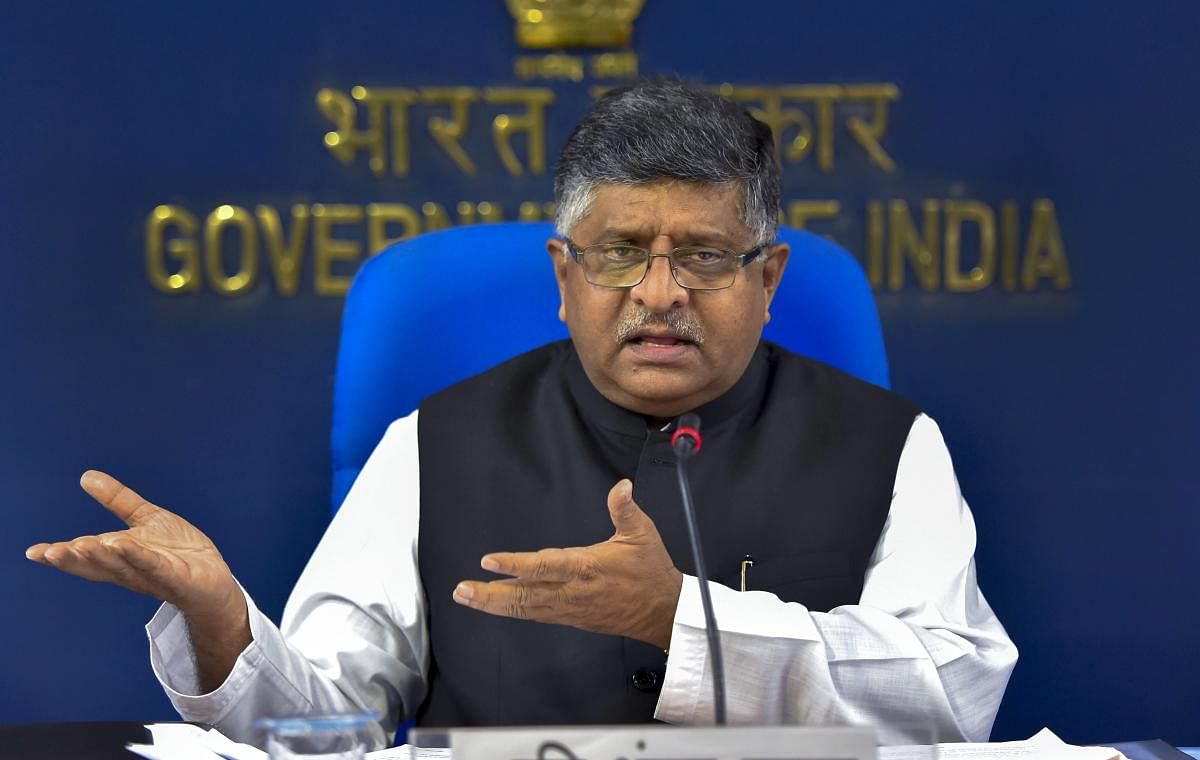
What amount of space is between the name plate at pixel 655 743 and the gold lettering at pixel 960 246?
2.01 metres

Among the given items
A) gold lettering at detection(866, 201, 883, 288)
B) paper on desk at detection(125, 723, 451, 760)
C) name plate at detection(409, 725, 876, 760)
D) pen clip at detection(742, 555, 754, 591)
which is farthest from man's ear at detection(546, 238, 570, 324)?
gold lettering at detection(866, 201, 883, 288)

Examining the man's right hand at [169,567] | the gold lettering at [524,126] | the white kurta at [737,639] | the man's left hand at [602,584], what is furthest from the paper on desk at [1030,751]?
the gold lettering at [524,126]

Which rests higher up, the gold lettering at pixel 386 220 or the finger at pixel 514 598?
the gold lettering at pixel 386 220

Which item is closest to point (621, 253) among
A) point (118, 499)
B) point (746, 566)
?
point (746, 566)

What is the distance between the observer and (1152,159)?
2809mm

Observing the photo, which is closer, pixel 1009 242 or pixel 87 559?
pixel 87 559

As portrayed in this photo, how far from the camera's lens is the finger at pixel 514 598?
1151 mm

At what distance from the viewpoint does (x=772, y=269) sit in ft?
5.84

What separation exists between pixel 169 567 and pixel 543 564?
36 cm

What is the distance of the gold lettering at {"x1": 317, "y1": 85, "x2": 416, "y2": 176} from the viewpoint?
2738 millimetres

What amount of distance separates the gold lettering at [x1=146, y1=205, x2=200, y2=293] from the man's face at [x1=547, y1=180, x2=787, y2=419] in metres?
1.30

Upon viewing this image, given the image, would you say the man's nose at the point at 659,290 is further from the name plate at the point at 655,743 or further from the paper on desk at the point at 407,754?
the name plate at the point at 655,743

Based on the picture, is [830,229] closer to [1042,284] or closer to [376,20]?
[1042,284]

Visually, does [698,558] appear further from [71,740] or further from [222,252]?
[222,252]
